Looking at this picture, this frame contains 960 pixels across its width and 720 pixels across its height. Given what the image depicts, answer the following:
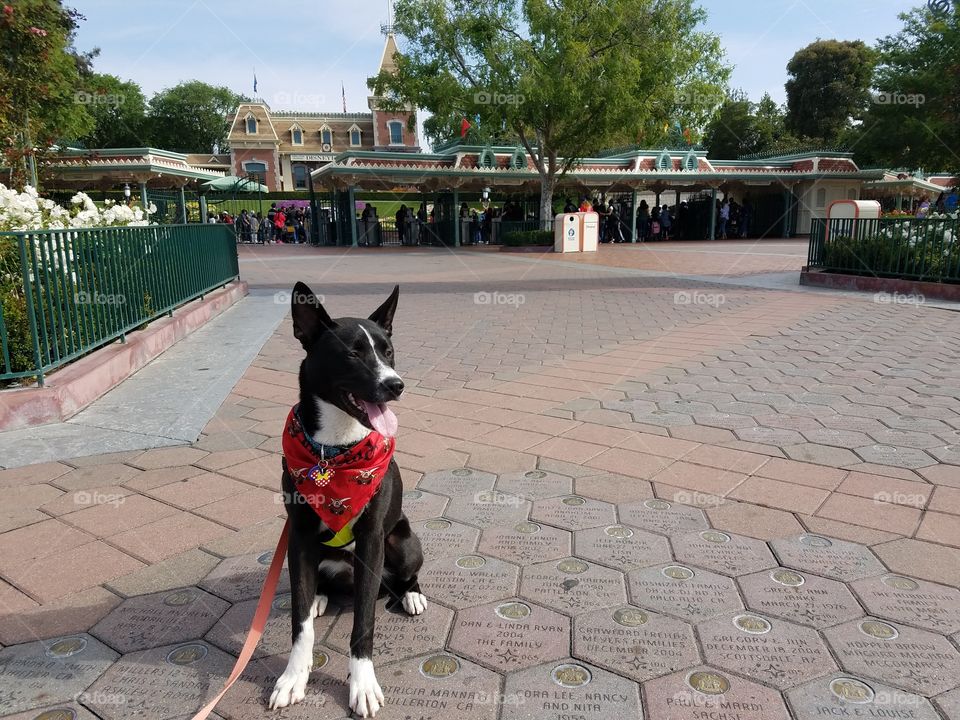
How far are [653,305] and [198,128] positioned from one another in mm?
65609

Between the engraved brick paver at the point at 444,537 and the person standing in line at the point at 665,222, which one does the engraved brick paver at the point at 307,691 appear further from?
the person standing in line at the point at 665,222

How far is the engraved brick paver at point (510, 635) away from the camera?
2168 mm

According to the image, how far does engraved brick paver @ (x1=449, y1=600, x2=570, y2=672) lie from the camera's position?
2.17 m

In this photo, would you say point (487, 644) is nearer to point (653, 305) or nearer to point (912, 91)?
point (653, 305)

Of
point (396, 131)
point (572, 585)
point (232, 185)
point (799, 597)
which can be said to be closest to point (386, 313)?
point (572, 585)

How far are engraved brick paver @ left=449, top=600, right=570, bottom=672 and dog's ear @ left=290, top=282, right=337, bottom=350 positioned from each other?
45.9 inches

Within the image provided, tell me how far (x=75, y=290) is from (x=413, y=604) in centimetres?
453

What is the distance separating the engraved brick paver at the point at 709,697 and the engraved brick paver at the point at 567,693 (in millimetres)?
73

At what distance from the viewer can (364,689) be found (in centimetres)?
195

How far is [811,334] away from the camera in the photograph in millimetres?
7988

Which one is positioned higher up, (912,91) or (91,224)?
(912,91)

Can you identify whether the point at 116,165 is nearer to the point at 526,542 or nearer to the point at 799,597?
the point at 526,542

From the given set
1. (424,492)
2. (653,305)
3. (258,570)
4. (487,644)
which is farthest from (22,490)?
(653,305)

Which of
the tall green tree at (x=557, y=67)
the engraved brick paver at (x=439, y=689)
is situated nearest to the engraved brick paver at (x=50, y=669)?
the engraved brick paver at (x=439, y=689)
